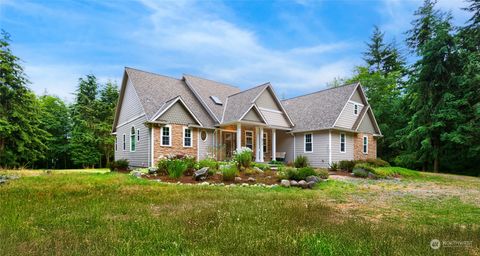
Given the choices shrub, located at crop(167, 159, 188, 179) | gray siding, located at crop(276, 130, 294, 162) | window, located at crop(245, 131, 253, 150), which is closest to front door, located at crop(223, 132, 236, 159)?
window, located at crop(245, 131, 253, 150)

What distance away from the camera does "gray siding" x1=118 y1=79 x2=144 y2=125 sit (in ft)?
62.4

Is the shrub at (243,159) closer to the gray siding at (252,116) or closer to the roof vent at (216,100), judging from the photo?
the gray siding at (252,116)

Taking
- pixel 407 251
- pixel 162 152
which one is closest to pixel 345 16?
pixel 407 251

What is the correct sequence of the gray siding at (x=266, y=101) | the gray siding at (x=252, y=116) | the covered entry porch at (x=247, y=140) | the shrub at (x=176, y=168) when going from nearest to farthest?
1. the shrub at (x=176, y=168)
2. the gray siding at (x=252, y=116)
3. the covered entry porch at (x=247, y=140)
4. the gray siding at (x=266, y=101)

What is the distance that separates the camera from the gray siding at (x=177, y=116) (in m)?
17.7

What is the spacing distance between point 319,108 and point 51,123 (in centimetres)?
3018

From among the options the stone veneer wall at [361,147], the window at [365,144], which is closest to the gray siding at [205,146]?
the stone veneer wall at [361,147]

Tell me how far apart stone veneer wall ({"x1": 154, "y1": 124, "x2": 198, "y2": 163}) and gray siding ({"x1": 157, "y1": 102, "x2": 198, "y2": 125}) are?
1.17 ft

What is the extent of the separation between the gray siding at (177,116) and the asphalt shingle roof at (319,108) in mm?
8852

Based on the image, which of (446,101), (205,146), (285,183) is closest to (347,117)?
(446,101)

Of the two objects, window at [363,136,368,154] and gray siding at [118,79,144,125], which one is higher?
gray siding at [118,79,144,125]

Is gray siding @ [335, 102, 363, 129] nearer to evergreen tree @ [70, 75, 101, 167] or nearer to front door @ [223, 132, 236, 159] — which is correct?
front door @ [223, 132, 236, 159]

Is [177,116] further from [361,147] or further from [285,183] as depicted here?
[361,147]

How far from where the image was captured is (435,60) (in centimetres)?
2159
